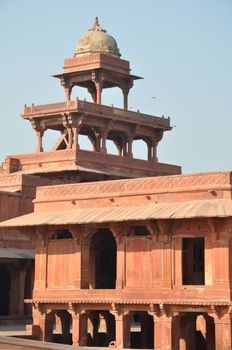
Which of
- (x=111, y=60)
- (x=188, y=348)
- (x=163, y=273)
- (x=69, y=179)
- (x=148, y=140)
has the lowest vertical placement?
(x=188, y=348)

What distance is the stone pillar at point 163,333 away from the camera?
3039 centimetres

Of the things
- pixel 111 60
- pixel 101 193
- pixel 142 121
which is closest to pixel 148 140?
pixel 142 121

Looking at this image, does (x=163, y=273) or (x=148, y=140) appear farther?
(x=148, y=140)

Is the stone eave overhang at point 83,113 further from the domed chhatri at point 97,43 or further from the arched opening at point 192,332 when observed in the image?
the arched opening at point 192,332

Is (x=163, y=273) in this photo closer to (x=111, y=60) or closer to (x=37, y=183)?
(x=37, y=183)

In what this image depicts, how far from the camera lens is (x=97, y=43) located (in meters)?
48.7

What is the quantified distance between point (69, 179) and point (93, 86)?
7.39 m

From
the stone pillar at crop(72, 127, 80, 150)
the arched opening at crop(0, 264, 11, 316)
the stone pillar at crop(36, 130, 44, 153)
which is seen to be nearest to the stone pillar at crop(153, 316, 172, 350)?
the arched opening at crop(0, 264, 11, 316)

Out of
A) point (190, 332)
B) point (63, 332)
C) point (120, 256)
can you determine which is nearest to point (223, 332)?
point (190, 332)

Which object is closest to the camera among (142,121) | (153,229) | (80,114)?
(153,229)

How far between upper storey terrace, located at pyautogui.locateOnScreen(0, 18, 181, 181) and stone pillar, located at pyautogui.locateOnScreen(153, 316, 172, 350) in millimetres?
14698

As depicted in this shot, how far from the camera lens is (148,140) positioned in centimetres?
5072

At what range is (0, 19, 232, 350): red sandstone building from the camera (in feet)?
98.2

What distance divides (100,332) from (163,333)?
897 centimetres
